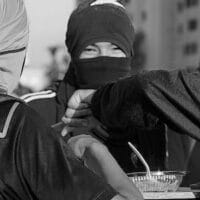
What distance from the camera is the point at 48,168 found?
6.47 feet

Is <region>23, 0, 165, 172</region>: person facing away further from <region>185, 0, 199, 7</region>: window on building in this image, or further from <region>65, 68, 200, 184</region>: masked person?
<region>185, 0, 199, 7</region>: window on building

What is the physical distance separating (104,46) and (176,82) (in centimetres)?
121

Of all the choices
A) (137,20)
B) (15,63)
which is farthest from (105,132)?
(137,20)

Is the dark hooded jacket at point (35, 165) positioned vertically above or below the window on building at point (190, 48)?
above

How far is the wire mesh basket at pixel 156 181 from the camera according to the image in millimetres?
2701

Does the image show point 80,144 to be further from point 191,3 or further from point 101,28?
point 191,3

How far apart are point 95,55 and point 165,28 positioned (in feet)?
202

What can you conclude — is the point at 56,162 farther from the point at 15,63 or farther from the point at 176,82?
the point at 176,82

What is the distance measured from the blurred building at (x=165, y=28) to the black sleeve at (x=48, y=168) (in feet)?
197

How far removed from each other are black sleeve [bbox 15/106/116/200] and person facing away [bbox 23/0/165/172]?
124cm

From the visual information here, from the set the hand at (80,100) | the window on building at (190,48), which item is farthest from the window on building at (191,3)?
the hand at (80,100)

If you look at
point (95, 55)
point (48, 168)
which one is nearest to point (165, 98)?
point (48, 168)

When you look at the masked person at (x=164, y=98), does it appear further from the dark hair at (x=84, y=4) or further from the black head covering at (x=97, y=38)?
the dark hair at (x=84, y=4)

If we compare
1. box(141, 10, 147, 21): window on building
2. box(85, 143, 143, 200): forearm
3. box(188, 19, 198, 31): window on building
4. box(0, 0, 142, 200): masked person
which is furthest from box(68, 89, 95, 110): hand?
box(141, 10, 147, 21): window on building
